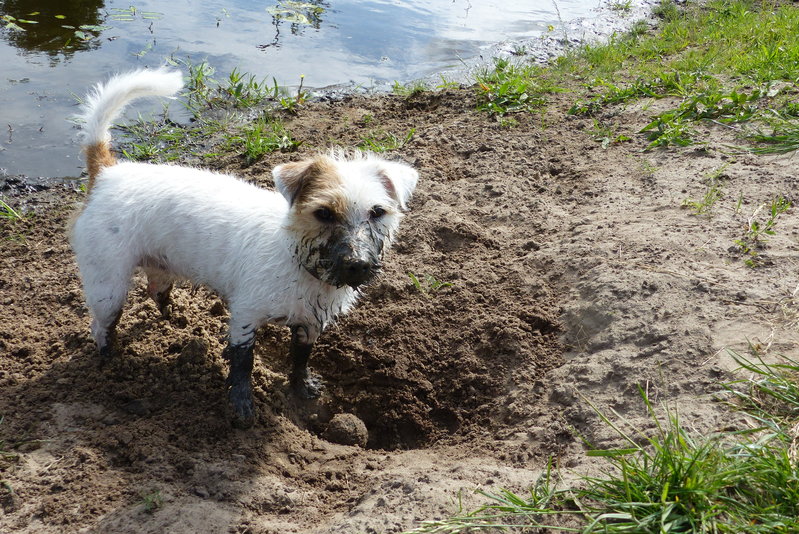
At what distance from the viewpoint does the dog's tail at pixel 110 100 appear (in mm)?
4027

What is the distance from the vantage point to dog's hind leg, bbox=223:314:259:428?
3.77 meters

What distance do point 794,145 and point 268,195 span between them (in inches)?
162

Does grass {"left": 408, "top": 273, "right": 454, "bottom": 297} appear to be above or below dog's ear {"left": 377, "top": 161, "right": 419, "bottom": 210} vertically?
below

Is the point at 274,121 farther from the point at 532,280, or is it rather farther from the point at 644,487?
the point at 644,487

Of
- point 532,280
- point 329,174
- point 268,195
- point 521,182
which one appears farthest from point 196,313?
point 521,182

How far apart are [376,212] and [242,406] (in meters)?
1.38

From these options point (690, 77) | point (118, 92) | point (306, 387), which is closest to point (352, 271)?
point (306, 387)

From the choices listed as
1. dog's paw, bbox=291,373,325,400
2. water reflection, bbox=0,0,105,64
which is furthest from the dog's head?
water reflection, bbox=0,0,105,64

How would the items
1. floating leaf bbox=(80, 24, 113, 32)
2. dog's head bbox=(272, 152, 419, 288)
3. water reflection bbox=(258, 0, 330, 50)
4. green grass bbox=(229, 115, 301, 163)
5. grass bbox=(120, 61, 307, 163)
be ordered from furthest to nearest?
water reflection bbox=(258, 0, 330, 50), floating leaf bbox=(80, 24, 113, 32), grass bbox=(120, 61, 307, 163), green grass bbox=(229, 115, 301, 163), dog's head bbox=(272, 152, 419, 288)

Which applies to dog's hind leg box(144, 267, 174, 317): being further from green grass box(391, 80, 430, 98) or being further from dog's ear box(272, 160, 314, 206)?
green grass box(391, 80, 430, 98)

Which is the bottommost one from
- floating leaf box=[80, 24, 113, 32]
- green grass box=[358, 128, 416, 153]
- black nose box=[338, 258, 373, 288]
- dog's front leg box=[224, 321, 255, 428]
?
dog's front leg box=[224, 321, 255, 428]

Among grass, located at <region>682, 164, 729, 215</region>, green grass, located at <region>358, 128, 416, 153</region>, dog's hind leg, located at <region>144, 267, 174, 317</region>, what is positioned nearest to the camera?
dog's hind leg, located at <region>144, 267, 174, 317</region>

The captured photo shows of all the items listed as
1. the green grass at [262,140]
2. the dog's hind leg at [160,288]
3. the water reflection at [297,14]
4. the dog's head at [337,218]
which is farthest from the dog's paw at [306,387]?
the water reflection at [297,14]

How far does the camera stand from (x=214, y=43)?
9.28 metres
